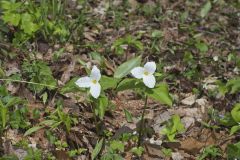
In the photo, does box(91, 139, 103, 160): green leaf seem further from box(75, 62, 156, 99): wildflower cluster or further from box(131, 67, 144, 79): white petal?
box(131, 67, 144, 79): white petal

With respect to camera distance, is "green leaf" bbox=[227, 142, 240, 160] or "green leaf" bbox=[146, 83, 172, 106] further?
"green leaf" bbox=[227, 142, 240, 160]

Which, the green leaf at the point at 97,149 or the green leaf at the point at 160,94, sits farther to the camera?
the green leaf at the point at 97,149

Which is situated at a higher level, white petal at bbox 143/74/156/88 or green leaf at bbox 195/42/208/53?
white petal at bbox 143/74/156/88

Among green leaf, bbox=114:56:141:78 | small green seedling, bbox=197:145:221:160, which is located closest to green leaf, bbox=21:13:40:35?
green leaf, bbox=114:56:141:78

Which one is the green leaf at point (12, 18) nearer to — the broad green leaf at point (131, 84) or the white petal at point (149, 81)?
the broad green leaf at point (131, 84)

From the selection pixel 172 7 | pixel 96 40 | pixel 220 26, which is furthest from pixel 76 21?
pixel 220 26

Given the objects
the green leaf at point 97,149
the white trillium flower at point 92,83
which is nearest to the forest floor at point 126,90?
the green leaf at point 97,149

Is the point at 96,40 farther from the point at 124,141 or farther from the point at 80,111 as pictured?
the point at 124,141
